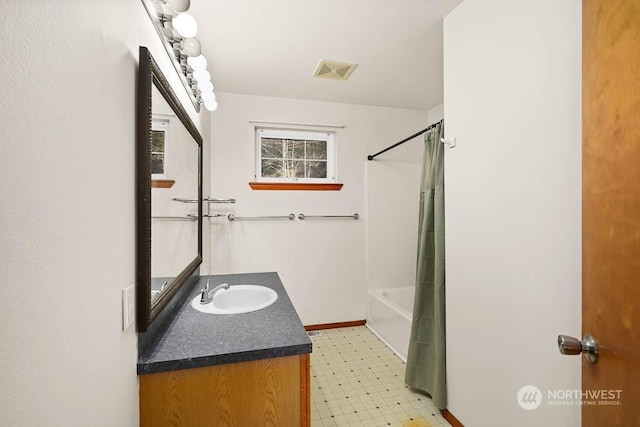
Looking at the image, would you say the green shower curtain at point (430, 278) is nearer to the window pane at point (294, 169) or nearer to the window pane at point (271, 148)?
the window pane at point (294, 169)

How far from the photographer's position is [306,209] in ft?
9.70

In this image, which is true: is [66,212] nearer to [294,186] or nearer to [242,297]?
[242,297]

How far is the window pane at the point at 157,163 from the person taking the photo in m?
1.03

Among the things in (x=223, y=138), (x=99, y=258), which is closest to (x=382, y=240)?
(x=223, y=138)

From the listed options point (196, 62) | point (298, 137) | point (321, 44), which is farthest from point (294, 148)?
point (196, 62)

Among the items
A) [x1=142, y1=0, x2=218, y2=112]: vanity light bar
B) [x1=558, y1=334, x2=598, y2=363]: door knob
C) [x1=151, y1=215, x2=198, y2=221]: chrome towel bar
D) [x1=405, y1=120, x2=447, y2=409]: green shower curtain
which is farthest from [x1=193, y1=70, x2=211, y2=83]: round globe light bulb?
[x1=558, y1=334, x2=598, y2=363]: door knob

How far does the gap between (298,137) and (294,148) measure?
123mm

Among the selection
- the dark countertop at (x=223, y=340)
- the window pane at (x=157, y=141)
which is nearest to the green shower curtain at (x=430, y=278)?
the dark countertop at (x=223, y=340)

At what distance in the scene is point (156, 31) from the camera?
111 centimetres

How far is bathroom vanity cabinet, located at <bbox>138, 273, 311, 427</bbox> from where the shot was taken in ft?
3.10

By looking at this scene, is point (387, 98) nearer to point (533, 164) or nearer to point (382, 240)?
point (382, 240)

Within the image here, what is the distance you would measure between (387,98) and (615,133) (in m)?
2.45

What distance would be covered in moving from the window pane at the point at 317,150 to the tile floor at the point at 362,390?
1.85 m

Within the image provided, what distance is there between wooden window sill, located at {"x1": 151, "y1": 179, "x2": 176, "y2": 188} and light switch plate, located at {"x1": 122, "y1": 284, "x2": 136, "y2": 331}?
36 cm
